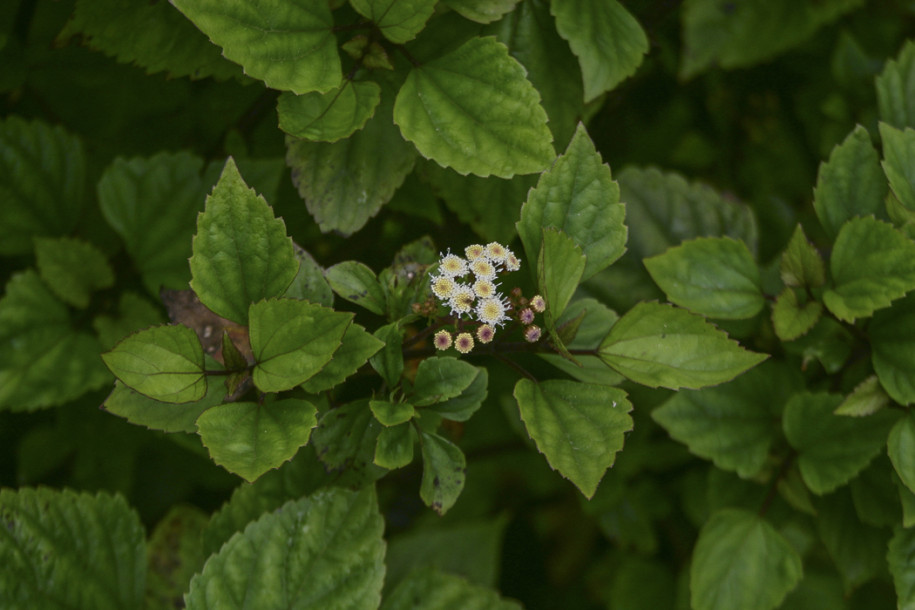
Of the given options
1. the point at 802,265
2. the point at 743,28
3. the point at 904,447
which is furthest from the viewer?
the point at 743,28

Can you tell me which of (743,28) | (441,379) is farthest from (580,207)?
(743,28)

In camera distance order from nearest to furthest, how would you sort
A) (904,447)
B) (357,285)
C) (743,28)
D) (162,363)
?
1. (162,363)
2. (357,285)
3. (904,447)
4. (743,28)

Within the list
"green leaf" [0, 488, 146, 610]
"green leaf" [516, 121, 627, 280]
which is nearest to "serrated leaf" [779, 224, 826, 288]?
"green leaf" [516, 121, 627, 280]

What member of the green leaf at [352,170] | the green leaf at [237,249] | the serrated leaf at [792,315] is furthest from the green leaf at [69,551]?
the serrated leaf at [792,315]

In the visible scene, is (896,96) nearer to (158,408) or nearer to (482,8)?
(482,8)

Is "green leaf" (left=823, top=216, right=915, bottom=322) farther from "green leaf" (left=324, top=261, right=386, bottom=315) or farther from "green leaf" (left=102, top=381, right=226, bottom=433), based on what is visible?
"green leaf" (left=102, top=381, right=226, bottom=433)

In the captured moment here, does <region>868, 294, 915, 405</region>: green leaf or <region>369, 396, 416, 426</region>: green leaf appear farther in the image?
<region>868, 294, 915, 405</region>: green leaf

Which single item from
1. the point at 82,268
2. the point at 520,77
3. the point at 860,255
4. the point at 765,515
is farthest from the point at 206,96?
the point at 765,515
